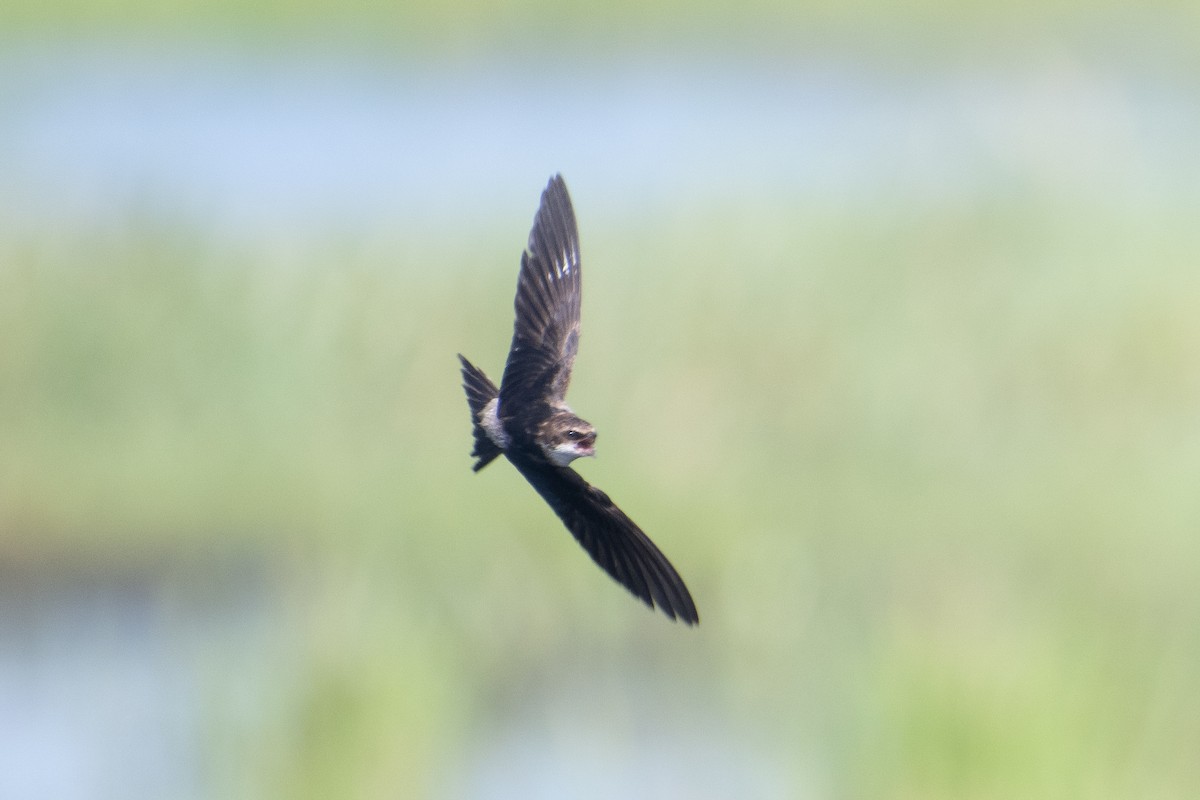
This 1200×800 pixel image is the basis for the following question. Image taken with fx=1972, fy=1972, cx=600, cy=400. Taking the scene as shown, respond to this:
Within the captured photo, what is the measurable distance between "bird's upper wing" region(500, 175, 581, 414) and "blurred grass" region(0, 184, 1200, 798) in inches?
100

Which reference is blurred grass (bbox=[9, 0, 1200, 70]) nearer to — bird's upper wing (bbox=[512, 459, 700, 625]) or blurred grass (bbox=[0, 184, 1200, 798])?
blurred grass (bbox=[0, 184, 1200, 798])

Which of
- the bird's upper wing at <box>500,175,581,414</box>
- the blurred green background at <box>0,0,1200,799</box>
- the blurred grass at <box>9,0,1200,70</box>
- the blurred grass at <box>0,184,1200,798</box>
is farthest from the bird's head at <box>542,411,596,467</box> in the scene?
the blurred grass at <box>9,0,1200,70</box>

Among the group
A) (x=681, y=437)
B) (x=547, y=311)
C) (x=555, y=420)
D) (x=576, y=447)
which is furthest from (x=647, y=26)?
(x=576, y=447)

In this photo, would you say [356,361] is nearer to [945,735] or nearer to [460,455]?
[460,455]

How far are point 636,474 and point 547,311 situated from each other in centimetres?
359

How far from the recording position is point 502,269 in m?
7.93

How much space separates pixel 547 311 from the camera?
370cm

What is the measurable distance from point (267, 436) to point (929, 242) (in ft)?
9.33

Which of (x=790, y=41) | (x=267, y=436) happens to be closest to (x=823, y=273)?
(x=267, y=436)

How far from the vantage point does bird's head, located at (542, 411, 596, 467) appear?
3.15 meters

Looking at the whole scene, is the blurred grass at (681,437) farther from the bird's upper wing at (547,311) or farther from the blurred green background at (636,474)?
the bird's upper wing at (547,311)

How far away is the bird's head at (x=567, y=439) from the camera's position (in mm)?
3154

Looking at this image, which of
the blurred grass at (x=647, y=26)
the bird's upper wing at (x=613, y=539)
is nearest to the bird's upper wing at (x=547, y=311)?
the bird's upper wing at (x=613, y=539)

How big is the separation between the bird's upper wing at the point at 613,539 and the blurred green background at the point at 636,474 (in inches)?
87.4
